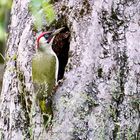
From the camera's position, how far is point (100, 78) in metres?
3.93

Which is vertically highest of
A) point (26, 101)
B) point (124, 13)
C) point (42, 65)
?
point (124, 13)

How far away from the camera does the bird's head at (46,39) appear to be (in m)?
4.05

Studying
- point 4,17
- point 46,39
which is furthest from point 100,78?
point 4,17

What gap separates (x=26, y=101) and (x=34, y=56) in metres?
0.38

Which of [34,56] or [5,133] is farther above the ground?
[34,56]

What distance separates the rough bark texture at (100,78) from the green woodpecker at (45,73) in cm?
7

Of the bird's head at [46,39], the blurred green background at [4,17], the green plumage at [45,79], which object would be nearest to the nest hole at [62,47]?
the bird's head at [46,39]

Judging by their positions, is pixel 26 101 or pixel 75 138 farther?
pixel 26 101

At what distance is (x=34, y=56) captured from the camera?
4.10m

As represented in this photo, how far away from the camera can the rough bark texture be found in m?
3.88

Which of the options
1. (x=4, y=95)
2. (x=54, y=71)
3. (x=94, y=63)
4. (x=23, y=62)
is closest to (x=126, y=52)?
(x=94, y=63)

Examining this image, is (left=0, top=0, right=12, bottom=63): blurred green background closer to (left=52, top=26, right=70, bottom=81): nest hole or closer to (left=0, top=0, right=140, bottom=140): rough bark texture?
(left=52, top=26, right=70, bottom=81): nest hole

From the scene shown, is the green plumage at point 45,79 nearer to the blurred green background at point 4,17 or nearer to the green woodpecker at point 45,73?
the green woodpecker at point 45,73

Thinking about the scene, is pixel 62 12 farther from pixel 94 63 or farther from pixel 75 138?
pixel 75 138
